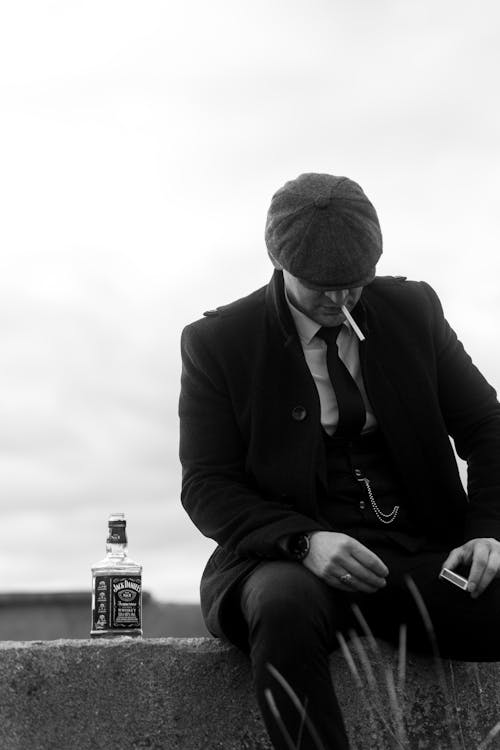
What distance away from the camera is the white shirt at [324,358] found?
3295 millimetres

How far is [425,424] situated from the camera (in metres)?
3.31

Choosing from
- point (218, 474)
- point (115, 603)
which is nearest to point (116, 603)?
point (115, 603)

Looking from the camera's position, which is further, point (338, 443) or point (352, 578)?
point (338, 443)

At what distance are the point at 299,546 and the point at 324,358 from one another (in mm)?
617

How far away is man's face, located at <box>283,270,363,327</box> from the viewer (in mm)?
3223

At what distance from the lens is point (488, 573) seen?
9.94 ft

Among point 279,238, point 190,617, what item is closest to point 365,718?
point 279,238

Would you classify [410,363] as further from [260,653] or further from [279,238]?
[260,653]

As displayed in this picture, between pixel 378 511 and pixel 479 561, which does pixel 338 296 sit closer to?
pixel 378 511

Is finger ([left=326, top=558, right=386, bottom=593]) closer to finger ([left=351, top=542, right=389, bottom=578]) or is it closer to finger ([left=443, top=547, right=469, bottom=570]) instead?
finger ([left=351, top=542, right=389, bottom=578])

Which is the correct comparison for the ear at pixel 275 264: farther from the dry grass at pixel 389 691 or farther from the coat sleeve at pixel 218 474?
the dry grass at pixel 389 691

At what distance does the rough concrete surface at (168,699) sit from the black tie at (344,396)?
55cm

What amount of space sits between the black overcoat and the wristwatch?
0.15 ft

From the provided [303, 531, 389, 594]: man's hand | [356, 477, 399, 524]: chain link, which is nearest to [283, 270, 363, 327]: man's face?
[356, 477, 399, 524]: chain link
